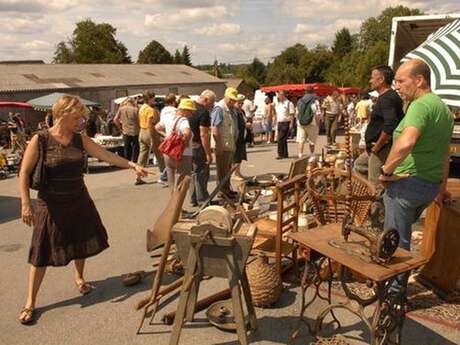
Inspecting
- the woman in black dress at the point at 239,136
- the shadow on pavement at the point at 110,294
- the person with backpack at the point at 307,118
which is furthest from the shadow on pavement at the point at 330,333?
the person with backpack at the point at 307,118

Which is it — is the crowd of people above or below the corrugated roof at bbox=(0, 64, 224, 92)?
below

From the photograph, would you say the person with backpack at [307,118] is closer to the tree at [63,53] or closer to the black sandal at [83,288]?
the black sandal at [83,288]

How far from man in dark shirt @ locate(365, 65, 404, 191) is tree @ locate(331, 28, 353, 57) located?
8296 cm

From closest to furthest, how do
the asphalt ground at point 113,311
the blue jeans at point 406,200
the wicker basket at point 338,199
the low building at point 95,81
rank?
the blue jeans at point 406,200 → the asphalt ground at point 113,311 → the wicker basket at point 338,199 → the low building at point 95,81

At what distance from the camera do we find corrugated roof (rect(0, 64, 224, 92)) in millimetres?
29500

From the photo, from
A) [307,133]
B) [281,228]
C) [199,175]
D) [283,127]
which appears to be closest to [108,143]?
[283,127]

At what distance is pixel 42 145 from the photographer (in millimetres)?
3805

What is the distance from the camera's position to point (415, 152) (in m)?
3.36

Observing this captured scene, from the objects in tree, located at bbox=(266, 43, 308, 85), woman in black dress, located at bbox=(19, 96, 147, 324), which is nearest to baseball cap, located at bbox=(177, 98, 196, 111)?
woman in black dress, located at bbox=(19, 96, 147, 324)

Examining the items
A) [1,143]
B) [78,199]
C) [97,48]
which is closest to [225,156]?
[78,199]

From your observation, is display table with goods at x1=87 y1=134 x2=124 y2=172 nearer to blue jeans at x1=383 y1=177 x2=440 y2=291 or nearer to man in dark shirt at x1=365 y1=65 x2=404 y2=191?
man in dark shirt at x1=365 y1=65 x2=404 y2=191

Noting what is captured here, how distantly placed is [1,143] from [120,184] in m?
10.5

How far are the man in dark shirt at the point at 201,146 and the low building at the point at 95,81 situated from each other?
2268 cm

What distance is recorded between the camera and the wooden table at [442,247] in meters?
3.89
